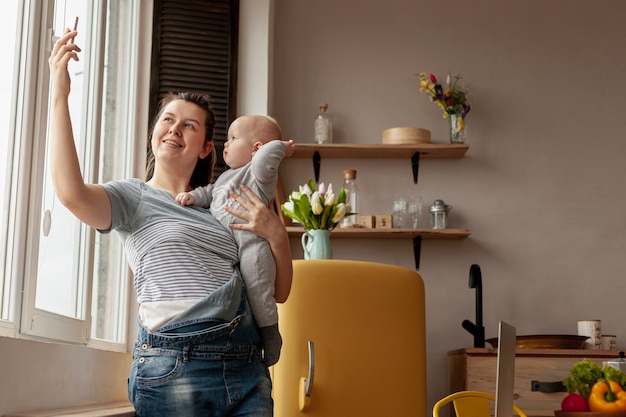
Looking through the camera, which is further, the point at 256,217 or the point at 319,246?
the point at 319,246

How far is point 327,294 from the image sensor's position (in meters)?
2.87

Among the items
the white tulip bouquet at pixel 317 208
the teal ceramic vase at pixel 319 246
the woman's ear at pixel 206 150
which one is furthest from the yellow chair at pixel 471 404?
the woman's ear at pixel 206 150

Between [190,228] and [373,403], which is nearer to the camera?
[190,228]

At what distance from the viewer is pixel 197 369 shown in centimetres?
147

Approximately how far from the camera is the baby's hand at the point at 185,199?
5.47 feet

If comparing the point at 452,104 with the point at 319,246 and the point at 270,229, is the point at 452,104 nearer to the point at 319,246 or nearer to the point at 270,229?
the point at 319,246

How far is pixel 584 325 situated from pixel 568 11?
5.66 ft

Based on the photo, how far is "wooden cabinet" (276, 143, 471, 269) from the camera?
397 cm

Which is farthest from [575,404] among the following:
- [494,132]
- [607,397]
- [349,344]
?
[494,132]

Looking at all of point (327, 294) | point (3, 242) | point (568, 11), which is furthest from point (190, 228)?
point (568, 11)

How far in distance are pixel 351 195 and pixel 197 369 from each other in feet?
8.87

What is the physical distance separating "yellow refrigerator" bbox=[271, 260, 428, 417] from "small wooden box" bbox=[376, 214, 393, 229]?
41.8 inches

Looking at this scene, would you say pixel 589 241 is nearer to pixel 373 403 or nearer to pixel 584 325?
pixel 584 325

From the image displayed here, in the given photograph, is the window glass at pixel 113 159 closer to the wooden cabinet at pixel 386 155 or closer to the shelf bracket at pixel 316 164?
the wooden cabinet at pixel 386 155
